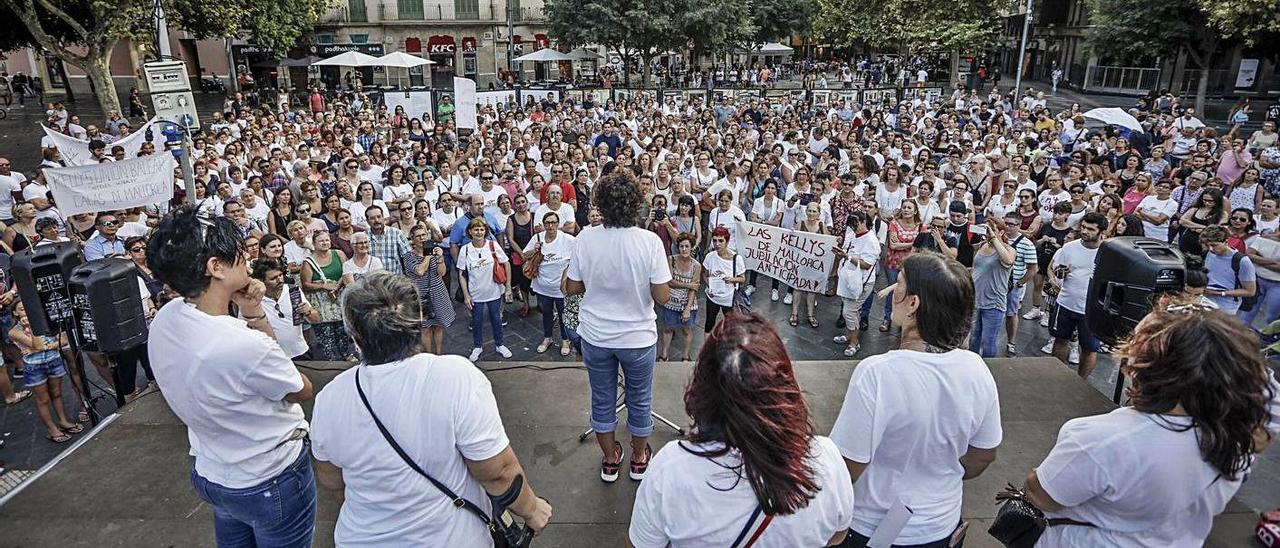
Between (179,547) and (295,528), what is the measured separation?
1385 millimetres

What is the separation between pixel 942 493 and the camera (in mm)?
2281

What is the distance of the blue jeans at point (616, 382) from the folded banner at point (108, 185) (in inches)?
258

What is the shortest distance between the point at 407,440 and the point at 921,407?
1503mm

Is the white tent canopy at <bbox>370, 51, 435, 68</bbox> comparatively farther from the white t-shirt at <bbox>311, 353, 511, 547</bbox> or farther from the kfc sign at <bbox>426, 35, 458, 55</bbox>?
the white t-shirt at <bbox>311, 353, 511, 547</bbox>

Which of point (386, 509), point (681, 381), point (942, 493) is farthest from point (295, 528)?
point (681, 381)

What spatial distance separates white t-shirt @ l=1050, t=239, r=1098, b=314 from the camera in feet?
19.2

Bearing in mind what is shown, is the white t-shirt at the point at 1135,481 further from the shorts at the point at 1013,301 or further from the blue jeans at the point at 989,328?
the shorts at the point at 1013,301

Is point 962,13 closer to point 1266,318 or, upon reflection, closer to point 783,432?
point 1266,318

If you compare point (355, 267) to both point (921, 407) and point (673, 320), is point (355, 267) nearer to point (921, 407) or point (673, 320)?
point (673, 320)

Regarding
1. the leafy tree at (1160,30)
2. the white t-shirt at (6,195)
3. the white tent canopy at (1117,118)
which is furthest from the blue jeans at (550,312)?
the leafy tree at (1160,30)

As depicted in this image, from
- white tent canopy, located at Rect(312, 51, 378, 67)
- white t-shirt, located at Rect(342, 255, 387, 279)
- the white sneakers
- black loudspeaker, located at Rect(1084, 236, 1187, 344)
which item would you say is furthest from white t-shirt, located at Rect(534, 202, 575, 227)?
white tent canopy, located at Rect(312, 51, 378, 67)

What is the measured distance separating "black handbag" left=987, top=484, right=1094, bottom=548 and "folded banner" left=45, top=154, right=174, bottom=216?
8485mm

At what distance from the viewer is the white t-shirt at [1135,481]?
1924mm

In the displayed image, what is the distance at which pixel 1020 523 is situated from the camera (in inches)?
91.4
